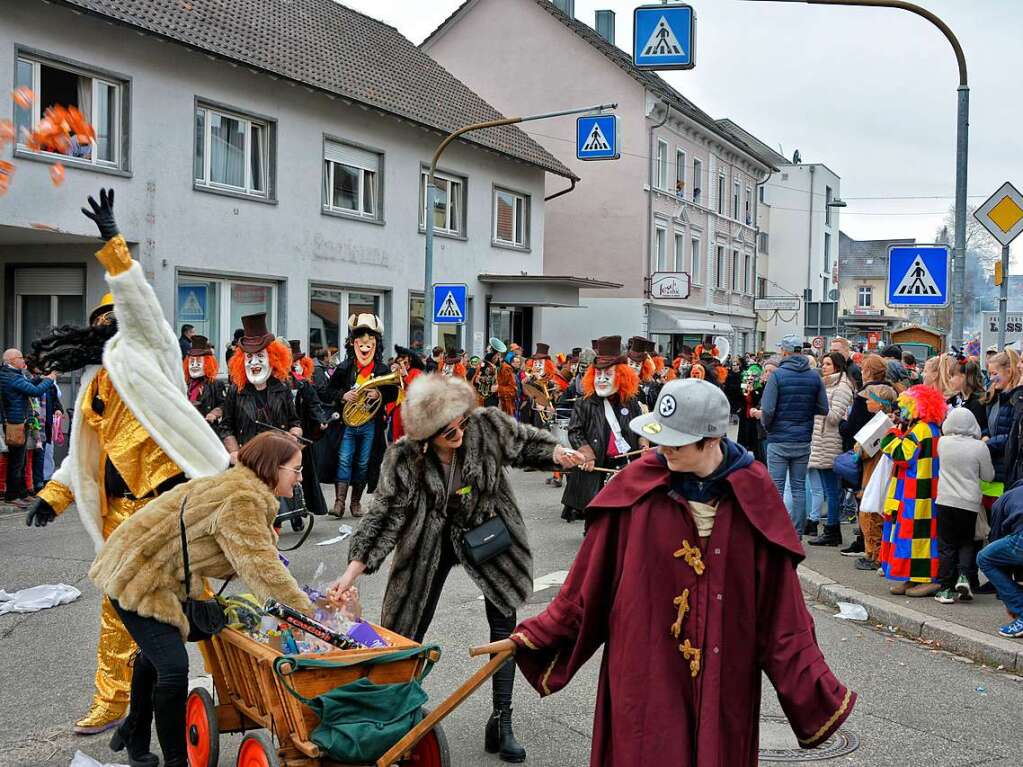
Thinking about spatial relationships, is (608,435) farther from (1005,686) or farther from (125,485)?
(125,485)

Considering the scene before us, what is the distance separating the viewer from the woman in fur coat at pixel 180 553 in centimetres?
442

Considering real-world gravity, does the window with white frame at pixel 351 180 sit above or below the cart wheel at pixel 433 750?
above

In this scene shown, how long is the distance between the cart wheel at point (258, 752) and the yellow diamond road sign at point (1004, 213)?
1015 centimetres

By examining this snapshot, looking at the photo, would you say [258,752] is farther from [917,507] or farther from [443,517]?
[917,507]

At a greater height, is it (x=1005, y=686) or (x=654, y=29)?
(x=654, y=29)

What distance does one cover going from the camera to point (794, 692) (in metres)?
3.46

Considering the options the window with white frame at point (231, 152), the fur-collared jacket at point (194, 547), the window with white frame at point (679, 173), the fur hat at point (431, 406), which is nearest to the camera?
the fur-collared jacket at point (194, 547)

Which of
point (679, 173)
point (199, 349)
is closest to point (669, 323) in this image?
point (679, 173)

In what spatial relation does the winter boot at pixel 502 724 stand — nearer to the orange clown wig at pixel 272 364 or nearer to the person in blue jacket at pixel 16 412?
the orange clown wig at pixel 272 364

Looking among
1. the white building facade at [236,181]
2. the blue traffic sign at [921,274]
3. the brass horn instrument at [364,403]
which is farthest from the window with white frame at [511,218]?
the brass horn instrument at [364,403]

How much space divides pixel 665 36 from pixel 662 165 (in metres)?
26.9

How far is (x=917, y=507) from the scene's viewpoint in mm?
8633

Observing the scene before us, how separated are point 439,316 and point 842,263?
90.2m

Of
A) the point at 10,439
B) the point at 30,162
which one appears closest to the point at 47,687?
the point at 10,439
